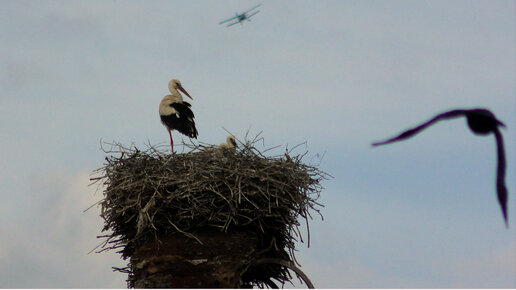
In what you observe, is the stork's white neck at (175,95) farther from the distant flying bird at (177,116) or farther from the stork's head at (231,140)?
the stork's head at (231,140)

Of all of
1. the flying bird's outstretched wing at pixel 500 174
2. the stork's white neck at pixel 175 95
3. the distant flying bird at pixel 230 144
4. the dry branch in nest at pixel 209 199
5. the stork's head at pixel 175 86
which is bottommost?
the flying bird's outstretched wing at pixel 500 174

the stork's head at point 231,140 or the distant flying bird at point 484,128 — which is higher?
the stork's head at point 231,140

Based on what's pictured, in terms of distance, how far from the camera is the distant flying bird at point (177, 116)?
11.9m

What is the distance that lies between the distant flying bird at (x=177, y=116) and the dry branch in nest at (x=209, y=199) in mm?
2378

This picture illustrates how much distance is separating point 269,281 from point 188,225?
1400 millimetres

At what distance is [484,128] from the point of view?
1.90 m

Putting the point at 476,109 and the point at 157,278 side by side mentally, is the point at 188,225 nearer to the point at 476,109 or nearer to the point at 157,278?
the point at 157,278

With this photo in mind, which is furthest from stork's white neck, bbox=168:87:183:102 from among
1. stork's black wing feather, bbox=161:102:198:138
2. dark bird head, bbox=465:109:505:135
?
dark bird head, bbox=465:109:505:135

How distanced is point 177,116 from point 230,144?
1948 millimetres

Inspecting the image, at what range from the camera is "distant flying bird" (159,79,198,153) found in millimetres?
11898

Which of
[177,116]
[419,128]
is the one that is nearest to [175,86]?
[177,116]

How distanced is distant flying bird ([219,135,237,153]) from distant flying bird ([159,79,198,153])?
1.51 meters

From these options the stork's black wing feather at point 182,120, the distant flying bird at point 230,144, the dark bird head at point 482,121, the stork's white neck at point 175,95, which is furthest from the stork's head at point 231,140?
the dark bird head at point 482,121

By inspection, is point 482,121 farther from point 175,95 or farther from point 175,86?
point 175,86
